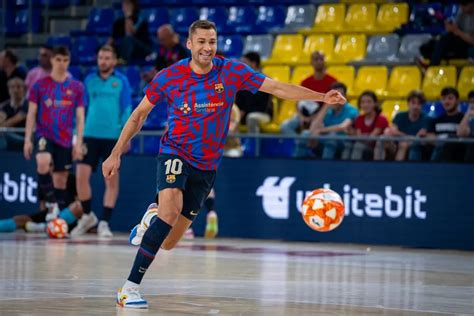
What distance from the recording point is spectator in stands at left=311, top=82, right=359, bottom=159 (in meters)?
17.4

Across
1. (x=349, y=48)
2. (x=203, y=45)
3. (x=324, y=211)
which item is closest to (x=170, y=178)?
(x=203, y=45)

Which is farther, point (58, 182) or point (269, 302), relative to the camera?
point (58, 182)

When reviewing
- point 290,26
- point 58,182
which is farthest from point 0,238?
point 290,26

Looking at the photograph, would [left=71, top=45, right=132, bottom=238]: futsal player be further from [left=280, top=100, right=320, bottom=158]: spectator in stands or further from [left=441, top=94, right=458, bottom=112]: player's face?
[left=441, top=94, right=458, bottom=112]: player's face

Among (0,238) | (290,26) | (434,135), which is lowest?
(0,238)

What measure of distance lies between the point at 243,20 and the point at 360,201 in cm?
655

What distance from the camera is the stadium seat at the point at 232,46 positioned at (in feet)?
71.5

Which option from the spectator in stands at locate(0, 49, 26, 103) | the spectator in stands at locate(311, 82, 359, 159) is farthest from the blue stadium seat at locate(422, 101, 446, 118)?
the spectator in stands at locate(0, 49, 26, 103)

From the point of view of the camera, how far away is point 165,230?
9.12 metres

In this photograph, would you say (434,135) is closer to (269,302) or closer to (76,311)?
(269,302)

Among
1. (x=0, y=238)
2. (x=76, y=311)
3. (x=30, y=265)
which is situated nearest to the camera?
(x=76, y=311)

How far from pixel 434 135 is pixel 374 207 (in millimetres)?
1374

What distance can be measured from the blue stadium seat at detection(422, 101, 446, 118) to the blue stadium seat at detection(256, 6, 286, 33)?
15.2 ft

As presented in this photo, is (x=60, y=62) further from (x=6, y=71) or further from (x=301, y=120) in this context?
(x=6, y=71)
